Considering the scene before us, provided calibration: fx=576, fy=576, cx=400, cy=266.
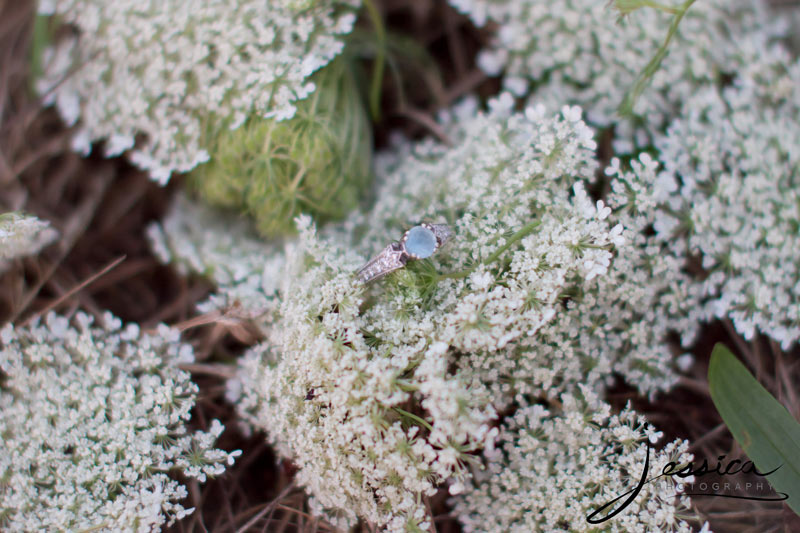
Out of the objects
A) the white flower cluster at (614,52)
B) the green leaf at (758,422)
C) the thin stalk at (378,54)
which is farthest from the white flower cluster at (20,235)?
the green leaf at (758,422)

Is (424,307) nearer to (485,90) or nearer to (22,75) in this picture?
(485,90)

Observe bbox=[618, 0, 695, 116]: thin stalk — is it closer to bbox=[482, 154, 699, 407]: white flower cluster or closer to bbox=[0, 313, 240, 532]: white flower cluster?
bbox=[482, 154, 699, 407]: white flower cluster

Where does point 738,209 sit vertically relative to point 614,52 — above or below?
below

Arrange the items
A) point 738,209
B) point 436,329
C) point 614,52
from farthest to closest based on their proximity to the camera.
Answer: point 614,52
point 738,209
point 436,329

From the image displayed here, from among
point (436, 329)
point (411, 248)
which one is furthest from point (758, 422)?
point (411, 248)

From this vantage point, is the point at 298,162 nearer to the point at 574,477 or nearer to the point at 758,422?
the point at 574,477

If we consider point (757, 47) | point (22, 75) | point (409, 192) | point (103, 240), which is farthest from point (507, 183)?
point (22, 75)
